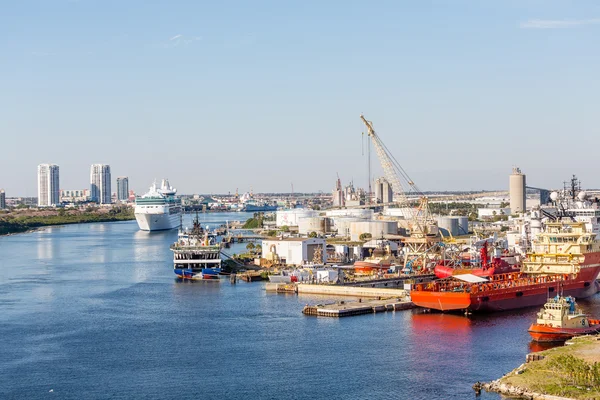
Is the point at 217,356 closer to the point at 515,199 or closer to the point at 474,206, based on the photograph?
the point at 515,199

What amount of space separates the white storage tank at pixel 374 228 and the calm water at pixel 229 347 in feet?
75.2

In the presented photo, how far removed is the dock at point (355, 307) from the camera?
2194 centimetres

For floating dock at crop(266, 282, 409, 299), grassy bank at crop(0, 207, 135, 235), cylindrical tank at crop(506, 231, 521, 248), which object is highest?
grassy bank at crop(0, 207, 135, 235)

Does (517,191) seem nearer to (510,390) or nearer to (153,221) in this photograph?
(153,221)

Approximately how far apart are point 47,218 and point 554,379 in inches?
3224

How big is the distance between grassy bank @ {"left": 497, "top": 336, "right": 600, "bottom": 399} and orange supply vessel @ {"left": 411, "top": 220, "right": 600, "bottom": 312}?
660cm

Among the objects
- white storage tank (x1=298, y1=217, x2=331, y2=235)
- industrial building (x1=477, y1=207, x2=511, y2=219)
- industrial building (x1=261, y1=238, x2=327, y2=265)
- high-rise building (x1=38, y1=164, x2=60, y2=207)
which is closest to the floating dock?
industrial building (x1=261, y1=238, x2=327, y2=265)

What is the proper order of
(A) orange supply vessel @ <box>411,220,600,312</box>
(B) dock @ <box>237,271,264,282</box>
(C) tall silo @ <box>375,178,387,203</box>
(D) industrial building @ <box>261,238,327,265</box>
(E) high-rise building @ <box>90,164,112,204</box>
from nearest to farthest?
(A) orange supply vessel @ <box>411,220,600,312</box> → (B) dock @ <box>237,271,264,282</box> → (D) industrial building @ <box>261,238,327,265</box> → (C) tall silo @ <box>375,178,387,203</box> → (E) high-rise building @ <box>90,164,112,204</box>

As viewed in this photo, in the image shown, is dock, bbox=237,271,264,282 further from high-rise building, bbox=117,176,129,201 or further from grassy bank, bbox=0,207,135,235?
high-rise building, bbox=117,176,129,201

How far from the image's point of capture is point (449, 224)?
2072 inches

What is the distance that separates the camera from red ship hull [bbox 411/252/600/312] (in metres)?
22.0

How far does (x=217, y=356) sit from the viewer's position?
17.3 meters

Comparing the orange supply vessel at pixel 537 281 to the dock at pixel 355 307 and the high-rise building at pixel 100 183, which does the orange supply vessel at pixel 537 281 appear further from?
the high-rise building at pixel 100 183

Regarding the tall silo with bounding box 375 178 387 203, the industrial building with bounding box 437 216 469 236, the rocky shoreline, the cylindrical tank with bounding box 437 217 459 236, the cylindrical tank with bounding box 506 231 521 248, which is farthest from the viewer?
the tall silo with bounding box 375 178 387 203
